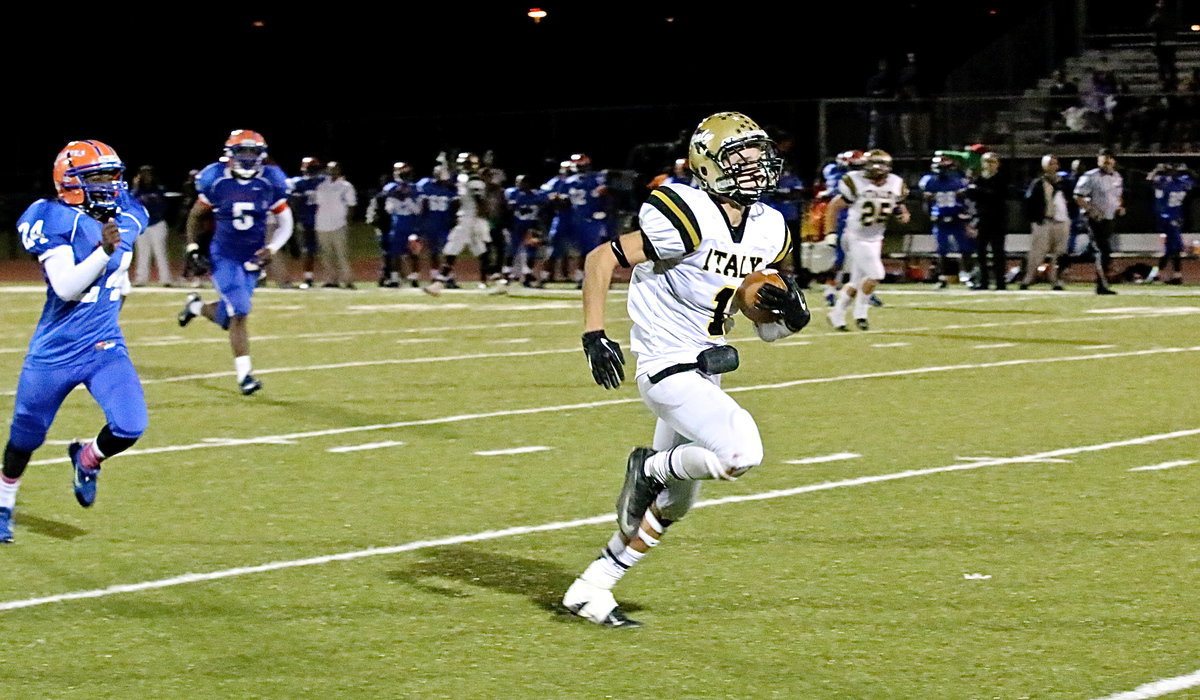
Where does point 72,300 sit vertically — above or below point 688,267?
below

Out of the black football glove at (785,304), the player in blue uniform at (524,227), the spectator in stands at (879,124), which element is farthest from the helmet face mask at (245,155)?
the spectator in stands at (879,124)

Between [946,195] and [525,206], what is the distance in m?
5.27

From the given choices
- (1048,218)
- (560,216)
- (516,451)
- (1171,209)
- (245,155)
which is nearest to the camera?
(516,451)

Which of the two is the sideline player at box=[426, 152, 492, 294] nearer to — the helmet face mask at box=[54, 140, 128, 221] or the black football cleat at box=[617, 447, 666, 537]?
the helmet face mask at box=[54, 140, 128, 221]

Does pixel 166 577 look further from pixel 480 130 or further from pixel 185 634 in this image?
pixel 480 130

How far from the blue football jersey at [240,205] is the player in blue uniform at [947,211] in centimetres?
1082

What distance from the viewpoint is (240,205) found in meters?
12.4

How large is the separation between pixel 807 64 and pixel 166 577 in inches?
1498

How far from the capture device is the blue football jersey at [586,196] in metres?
23.2

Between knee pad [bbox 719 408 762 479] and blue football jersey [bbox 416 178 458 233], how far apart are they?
A: 710 inches

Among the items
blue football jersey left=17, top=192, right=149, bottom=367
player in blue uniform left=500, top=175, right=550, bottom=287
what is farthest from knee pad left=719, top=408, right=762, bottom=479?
player in blue uniform left=500, top=175, right=550, bottom=287

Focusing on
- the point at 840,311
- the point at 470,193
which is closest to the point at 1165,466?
the point at 840,311

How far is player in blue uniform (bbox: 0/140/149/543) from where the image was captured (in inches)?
279

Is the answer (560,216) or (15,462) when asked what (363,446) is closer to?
(15,462)
